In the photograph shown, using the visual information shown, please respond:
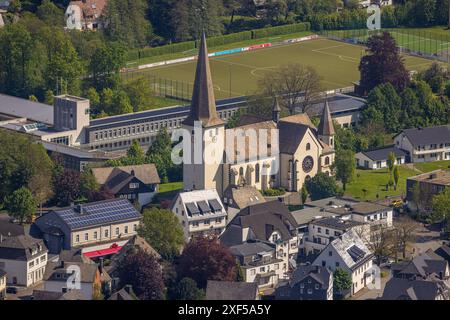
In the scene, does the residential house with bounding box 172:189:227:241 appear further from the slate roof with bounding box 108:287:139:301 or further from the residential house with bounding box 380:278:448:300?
the residential house with bounding box 380:278:448:300

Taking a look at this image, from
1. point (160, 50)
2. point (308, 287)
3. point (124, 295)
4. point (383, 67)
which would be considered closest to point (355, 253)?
point (308, 287)

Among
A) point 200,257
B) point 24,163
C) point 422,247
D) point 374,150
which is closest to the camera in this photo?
point 200,257

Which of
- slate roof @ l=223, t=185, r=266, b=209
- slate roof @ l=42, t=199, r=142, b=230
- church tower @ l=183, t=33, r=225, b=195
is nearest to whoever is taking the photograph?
slate roof @ l=42, t=199, r=142, b=230

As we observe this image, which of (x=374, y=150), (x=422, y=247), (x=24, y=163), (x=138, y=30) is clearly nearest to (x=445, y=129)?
(x=374, y=150)

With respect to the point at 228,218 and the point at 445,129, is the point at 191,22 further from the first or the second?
the point at 228,218

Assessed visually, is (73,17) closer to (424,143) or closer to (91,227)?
(424,143)

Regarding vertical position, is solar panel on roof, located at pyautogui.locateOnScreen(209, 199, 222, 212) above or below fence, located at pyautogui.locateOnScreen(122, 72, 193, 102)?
below

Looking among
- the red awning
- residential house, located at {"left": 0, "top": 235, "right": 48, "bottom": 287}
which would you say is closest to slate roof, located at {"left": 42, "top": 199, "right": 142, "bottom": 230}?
the red awning
